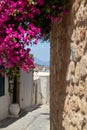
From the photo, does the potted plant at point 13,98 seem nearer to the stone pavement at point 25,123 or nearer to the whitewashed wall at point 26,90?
the stone pavement at point 25,123

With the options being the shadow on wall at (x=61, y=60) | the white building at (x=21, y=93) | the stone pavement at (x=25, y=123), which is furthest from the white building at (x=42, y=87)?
the shadow on wall at (x=61, y=60)

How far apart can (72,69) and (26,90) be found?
26133mm

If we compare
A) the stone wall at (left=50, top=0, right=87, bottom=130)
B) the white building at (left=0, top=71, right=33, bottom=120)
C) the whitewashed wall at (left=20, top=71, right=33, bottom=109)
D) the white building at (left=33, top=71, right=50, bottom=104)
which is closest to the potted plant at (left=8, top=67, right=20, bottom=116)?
the white building at (left=0, top=71, right=33, bottom=120)

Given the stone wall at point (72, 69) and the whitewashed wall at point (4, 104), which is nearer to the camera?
the stone wall at point (72, 69)

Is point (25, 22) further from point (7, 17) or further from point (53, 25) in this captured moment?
point (53, 25)

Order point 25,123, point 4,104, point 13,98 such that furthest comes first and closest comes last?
point 13,98 → point 4,104 → point 25,123

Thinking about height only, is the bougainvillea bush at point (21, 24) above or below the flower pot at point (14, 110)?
above

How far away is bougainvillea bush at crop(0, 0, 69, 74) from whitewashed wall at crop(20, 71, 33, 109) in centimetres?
2359

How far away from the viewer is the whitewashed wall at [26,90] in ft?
96.6

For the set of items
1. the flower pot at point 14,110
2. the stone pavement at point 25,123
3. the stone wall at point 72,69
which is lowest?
the stone pavement at point 25,123

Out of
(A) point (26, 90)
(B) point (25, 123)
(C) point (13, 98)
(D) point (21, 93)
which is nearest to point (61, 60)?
(B) point (25, 123)

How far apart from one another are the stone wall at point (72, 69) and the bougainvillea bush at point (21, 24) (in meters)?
0.27

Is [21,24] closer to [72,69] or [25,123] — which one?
[72,69]

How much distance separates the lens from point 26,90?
3136 cm
